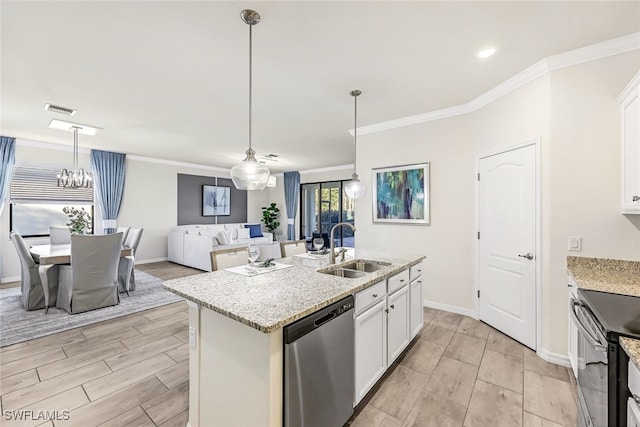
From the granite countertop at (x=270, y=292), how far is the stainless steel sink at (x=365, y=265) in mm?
215

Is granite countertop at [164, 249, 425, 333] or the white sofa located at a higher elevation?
granite countertop at [164, 249, 425, 333]

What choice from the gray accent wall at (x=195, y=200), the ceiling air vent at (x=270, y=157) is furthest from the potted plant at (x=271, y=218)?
the ceiling air vent at (x=270, y=157)

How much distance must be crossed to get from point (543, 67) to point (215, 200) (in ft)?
25.8

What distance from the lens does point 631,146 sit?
192cm

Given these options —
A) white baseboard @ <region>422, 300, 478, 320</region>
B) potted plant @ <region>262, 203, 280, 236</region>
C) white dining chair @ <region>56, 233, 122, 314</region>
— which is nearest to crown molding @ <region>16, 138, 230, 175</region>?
potted plant @ <region>262, 203, 280, 236</region>

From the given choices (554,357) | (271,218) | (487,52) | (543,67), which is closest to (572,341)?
(554,357)

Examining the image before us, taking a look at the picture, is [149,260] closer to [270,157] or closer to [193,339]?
[270,157]

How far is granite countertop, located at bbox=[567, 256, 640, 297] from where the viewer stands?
176cm

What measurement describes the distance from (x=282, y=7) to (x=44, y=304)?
4.73m

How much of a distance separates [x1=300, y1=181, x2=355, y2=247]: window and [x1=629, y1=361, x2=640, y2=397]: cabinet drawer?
22.3 feet

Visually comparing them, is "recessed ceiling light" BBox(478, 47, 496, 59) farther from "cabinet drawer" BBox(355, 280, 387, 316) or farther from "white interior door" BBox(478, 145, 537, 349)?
"cabinet drawer" BBox(355, 280, 387, 316)

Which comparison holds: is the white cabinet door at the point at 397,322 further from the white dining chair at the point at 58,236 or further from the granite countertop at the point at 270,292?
the white dining chair at the point at 58,236

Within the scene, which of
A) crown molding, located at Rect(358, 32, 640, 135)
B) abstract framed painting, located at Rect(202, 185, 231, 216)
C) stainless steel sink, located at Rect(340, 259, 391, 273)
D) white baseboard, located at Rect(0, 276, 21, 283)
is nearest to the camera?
crown molding, located at Rect(358, 32, 640, 135)

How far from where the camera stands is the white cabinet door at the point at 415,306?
102 inches
